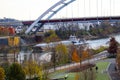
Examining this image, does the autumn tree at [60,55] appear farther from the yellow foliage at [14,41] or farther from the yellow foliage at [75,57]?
the yellow foliage at [14,41]

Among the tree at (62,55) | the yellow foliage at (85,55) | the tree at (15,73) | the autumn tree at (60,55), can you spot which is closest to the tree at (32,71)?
the tree at (15,73)

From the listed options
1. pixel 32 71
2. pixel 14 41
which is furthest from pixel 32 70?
pixel 14 41

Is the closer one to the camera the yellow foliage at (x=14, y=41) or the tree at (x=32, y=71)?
the tree at (x=32, y=71)

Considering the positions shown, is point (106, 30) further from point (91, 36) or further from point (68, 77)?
point (68, 77)

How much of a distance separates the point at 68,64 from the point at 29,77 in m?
6.17

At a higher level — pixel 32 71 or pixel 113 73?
pixel 32 71

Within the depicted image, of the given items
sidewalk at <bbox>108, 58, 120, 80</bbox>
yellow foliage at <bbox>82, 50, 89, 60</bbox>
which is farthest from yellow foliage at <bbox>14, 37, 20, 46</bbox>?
sidewalk at <bbox>108, 58, 120, 80</bbox>

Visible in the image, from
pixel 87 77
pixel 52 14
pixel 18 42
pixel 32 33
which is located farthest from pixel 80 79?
pixel 32 33

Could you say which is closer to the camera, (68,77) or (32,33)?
(68,77)

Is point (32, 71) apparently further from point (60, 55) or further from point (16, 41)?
point (16, 41)

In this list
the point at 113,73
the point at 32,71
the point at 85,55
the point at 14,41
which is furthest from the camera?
the point at 14,41

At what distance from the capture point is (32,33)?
124 feet

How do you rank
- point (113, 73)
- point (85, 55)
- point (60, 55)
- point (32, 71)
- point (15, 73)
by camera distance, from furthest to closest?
point (60, 55) < point (85, 55) < point (113, 73) < point (32, 71) < point (15, 73)

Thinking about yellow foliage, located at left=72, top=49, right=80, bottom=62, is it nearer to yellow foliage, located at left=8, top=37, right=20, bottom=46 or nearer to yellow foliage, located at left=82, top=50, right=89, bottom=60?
yellow foliage, located at left=82, top=50, right=89, bottom=60
